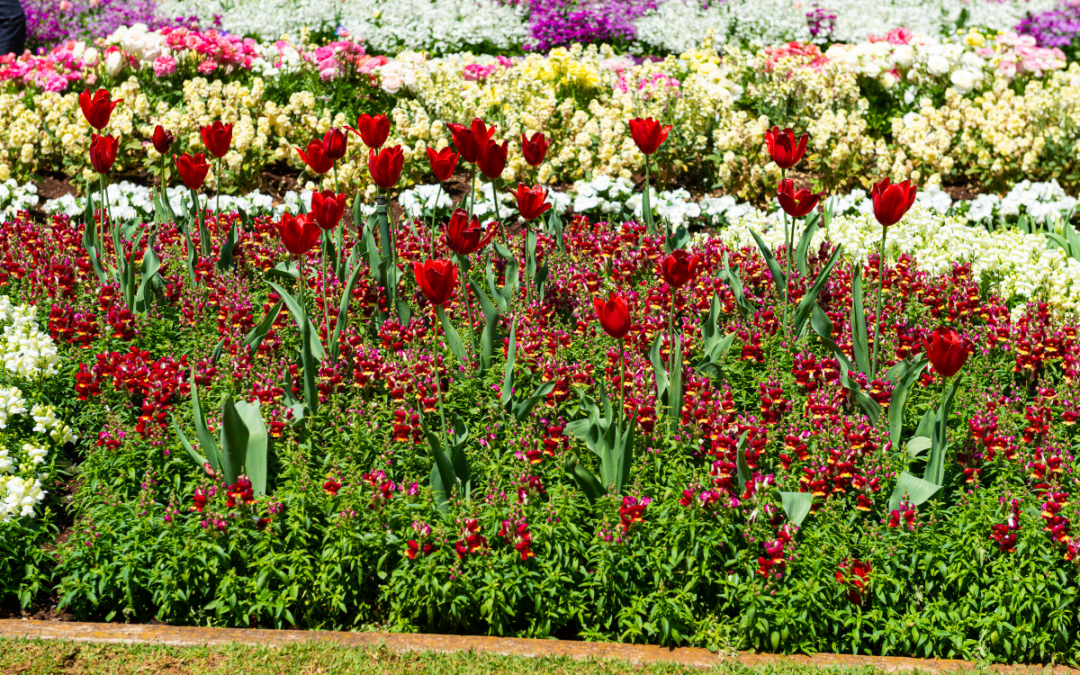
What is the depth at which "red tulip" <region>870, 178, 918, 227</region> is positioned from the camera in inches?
147

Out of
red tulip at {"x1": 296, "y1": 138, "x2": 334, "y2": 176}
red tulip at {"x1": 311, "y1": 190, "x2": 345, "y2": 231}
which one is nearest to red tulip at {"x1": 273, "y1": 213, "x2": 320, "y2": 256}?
red tulip at {"x1": 311, "y1": 190, "x2": 345, "y2": 231}

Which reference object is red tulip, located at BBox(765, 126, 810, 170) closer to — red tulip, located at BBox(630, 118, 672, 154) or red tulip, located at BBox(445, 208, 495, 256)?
red tulip, located at BBox(630, 118, 672, 154)

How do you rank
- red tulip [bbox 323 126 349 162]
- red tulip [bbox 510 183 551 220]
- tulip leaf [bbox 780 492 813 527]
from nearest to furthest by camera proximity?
1. tulip leaf [bbox 780 492 813 527]
2. red tulip [bbox 510 183 551 220]
3. red tulip [bbox 323 126 349 162]

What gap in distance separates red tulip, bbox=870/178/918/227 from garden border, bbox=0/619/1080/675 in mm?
1618

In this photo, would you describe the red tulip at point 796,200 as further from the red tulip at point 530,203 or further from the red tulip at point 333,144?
the red tulip at point 333,144

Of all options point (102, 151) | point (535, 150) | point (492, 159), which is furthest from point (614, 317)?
point (102, 151)

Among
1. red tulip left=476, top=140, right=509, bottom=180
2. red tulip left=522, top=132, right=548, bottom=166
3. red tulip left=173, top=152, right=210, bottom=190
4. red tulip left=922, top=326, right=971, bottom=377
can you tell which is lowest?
red tulip left=922, top=326, right=971, bottom=377

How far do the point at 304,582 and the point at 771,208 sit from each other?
4692mm

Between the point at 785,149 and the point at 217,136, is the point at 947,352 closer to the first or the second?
the point at 785,149

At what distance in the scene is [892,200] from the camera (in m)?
3.76

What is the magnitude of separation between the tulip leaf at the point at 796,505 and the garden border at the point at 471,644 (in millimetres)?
454

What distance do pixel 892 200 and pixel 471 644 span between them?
2225 mm

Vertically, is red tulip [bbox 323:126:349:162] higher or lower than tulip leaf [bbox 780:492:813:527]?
higher

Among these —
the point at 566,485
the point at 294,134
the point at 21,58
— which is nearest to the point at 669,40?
the point at 294,134
